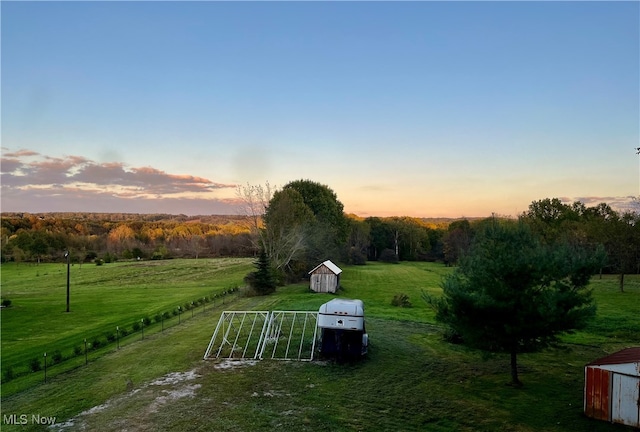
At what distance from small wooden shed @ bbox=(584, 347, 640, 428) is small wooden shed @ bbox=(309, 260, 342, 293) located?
30016 mm

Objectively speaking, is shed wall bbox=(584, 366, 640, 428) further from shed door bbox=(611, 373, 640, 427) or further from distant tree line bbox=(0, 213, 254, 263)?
distant tree line bbox=(0, 213, 254, 263)

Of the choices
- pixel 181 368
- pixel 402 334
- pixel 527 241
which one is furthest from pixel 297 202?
pixel 527 241

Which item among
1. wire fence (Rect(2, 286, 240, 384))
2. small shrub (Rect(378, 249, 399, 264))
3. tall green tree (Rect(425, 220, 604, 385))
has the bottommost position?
wire fence (Rect(2, 286, 240, 384))

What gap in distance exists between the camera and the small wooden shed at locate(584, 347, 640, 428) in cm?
1138

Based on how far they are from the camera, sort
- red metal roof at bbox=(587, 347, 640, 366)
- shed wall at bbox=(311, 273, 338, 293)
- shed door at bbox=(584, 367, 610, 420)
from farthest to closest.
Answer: shed wall at bbox=(311, 273, 338, 293), shed door at bbox=(584, 367, 610, 420), red metal roof at bbox=(587, 347, 640, 366)

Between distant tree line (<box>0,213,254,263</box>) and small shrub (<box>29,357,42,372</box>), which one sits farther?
distant tree line (<box>0,213,254,263</box>)

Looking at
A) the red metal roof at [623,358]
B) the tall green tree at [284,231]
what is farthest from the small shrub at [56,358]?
the tall green tree at [284,231]

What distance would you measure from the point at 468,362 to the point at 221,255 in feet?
278

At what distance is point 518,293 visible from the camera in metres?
13.4

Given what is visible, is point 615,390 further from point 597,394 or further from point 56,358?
point 56,358

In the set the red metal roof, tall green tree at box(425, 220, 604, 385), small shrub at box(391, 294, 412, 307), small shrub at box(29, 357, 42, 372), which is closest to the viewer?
the red metal roof

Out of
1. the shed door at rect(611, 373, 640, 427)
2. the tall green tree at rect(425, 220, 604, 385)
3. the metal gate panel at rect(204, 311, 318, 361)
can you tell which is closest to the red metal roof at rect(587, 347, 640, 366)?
the shed door at rect(611, 373, 640, 427)

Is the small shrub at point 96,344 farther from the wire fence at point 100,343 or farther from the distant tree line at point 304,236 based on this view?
the distant tree line at point 304,236

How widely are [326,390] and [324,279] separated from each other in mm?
26861
